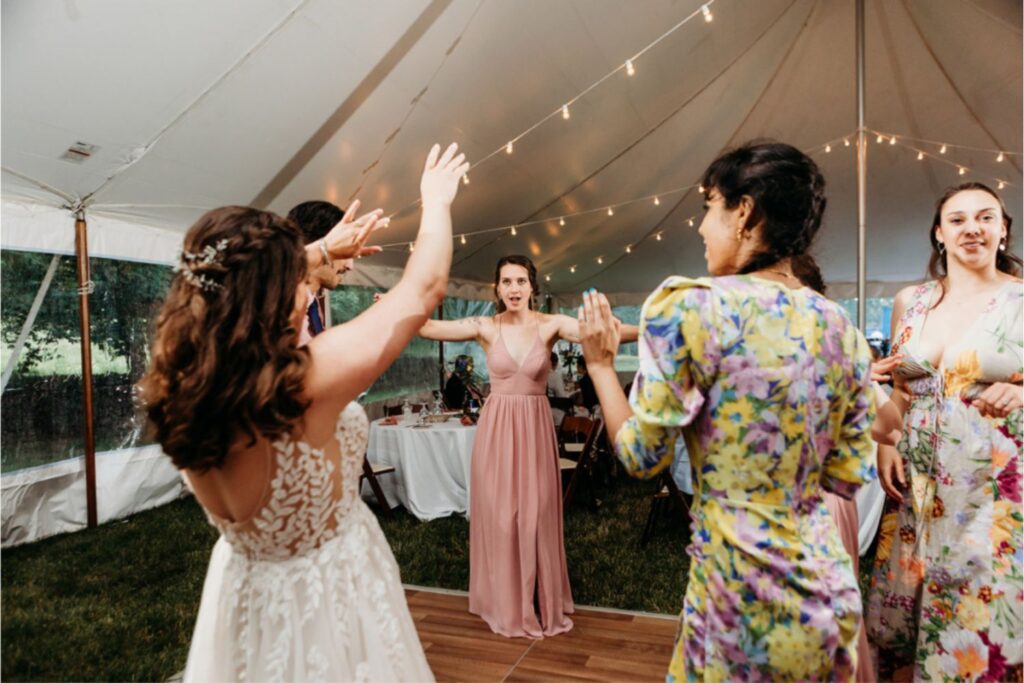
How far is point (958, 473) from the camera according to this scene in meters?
1.66

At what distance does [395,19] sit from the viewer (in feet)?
12.6

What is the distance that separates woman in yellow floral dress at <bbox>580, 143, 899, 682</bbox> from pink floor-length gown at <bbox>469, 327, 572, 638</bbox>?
1.81 metres

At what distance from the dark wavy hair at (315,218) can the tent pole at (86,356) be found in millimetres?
3276

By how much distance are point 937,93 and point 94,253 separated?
7.70 meters

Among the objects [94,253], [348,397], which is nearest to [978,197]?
[348,397]

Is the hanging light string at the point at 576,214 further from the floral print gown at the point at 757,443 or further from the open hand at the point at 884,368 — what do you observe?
the floral print gown at the point at 757,443

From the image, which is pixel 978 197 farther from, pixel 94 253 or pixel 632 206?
pixel 632 206

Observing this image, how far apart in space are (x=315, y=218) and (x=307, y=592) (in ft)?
4.12

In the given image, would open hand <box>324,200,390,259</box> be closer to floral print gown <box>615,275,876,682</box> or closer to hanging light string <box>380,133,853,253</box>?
floral print gown <box>615,275,876,682</box>

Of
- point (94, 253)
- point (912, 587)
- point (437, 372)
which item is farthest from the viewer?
point (437, 372)

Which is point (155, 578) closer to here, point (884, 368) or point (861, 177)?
point (884, 368)

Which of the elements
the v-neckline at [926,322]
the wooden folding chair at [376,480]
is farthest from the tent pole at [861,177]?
the wooden folding chair at [376,480]

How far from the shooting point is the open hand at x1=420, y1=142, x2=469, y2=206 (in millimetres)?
1139

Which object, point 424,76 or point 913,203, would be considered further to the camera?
point 913,203
